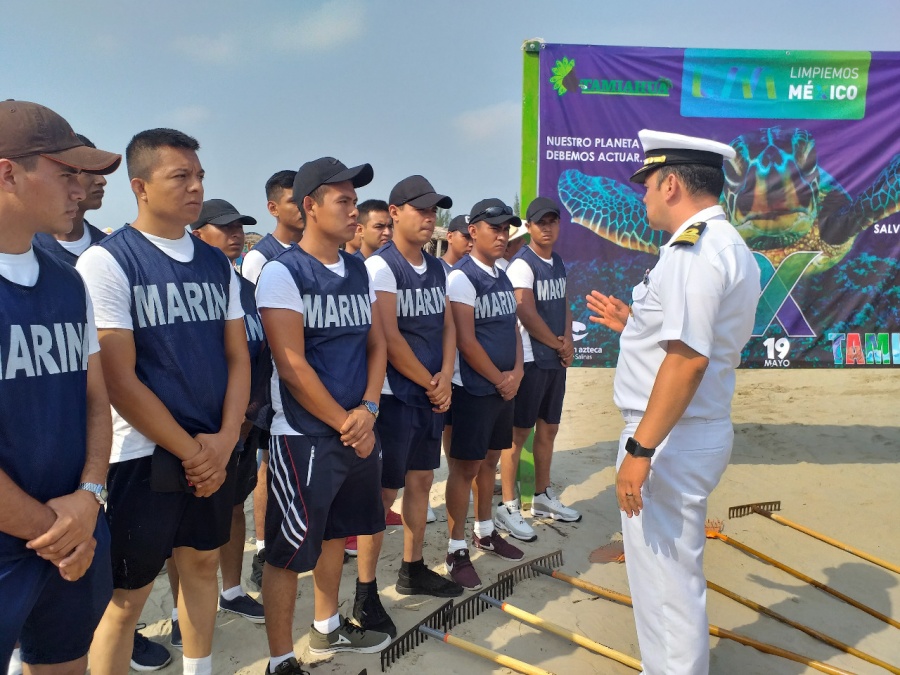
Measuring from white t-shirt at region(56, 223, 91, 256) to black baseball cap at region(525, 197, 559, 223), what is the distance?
118 inches

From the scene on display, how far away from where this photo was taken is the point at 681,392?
2.43 meters

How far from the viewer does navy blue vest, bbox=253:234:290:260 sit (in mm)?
4285

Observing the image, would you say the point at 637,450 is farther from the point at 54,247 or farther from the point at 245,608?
the point at 54,247

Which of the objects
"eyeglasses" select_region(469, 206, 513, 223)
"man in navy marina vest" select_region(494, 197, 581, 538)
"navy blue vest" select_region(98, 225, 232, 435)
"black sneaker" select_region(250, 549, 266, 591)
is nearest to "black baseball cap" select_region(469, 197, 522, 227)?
"eyeglasses" select_region(469, 206, 513, 223)

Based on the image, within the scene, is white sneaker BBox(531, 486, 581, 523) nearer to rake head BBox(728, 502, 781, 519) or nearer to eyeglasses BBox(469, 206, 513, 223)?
rake head BBox(728, 502, 781, 519)

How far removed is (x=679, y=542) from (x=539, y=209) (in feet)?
9.65

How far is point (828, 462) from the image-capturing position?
238 inches

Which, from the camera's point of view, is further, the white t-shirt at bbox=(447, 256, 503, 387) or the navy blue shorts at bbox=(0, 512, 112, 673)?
the white t-shirt at bbox=(447, 256, 503, 387)

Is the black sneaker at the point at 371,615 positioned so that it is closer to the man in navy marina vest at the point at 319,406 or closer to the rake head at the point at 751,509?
the man in navy marina vest at the point at 319,406

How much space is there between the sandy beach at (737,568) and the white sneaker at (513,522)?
0.34ft

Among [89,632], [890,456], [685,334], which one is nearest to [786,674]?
[685,334]

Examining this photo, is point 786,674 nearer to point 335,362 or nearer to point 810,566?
point 810,566

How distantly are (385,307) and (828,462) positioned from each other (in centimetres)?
481

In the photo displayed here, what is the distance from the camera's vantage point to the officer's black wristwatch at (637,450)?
2488mm
